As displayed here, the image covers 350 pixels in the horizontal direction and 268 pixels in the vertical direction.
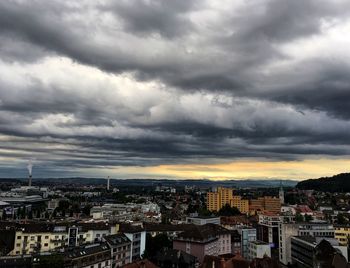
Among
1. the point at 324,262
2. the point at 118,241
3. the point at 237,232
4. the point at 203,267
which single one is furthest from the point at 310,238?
the point at 118,241

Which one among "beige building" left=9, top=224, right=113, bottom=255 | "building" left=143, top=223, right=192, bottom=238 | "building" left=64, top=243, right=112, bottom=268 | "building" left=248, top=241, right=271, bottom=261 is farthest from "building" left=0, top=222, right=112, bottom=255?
"building" left=248, top=241, right=271, bottom=261

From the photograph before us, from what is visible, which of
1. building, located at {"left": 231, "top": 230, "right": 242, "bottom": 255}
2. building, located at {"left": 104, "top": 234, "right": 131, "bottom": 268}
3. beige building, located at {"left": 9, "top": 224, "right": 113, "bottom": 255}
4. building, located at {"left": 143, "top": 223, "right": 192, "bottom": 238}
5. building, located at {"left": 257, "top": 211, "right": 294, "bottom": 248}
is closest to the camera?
building, located at {"left": 104, "top": 234, "right": 131, "bottom": 268}

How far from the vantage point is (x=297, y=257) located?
12325 centimetres

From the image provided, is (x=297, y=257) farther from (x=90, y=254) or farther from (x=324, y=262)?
(x=90, y=254)

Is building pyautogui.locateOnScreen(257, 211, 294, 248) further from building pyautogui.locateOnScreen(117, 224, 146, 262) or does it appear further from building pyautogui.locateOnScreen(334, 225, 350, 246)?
building pyautogui.locateOnScreen(117, 224, 146, 262)

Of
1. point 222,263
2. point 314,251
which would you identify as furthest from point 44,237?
point 314,251

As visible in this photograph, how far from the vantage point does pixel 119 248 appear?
345 ft

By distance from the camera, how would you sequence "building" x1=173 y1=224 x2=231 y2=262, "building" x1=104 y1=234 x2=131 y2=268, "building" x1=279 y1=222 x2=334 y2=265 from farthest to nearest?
"building" x1=279 y1=222 x2=334 y2=265 → "building" x1=173 y1=224 x2=231 y2=262 → "building" x1=104 y1=234 x2=131 y2=268

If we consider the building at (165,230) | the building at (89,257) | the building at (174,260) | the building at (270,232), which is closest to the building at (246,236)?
the building at (270,232)

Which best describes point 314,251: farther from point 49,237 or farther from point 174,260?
point 49,237

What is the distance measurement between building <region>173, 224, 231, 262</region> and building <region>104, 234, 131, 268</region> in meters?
17.4

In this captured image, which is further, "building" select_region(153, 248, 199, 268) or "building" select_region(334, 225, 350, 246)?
"building" select_region(334, 225, 350, 246)

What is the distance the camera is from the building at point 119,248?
102 meters

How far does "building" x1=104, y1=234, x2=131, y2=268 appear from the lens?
102m
